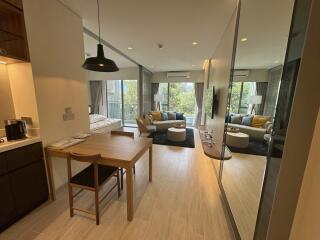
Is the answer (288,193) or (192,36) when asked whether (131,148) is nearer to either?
(288,193)

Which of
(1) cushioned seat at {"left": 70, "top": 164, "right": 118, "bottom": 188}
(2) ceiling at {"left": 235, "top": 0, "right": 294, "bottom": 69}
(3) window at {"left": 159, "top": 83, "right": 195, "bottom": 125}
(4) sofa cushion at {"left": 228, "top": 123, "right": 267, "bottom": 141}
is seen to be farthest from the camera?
(3) window at {"left": 159, "top": 83, "right": 195, "bottom": 125}

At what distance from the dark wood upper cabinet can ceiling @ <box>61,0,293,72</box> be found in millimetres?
732

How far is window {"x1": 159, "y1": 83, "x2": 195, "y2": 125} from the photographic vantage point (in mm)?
7441

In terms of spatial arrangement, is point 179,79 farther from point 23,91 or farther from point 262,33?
point 23,91

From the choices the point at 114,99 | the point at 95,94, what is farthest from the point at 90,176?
the point at 95,94

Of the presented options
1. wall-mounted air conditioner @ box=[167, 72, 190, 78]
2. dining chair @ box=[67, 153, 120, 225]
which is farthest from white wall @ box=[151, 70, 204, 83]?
dining chair @ box=[67, 153, 120, 225]

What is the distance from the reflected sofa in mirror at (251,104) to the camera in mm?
1327

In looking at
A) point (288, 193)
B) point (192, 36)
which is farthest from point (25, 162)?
point (192, 36)

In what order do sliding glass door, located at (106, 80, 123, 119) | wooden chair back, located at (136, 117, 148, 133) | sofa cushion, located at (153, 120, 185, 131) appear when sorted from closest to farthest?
1. wooden chair back, located at (136, 117, 148, 133)
2. sofa cushion, located at (153, 120, 185, 131)
3. sliding glass door, located at (106, 80, 123, 119)

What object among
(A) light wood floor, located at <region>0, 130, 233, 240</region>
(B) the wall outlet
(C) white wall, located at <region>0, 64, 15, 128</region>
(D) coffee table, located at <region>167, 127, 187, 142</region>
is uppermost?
(C) white wall, located at <region>0, 64, 15, 128</region>

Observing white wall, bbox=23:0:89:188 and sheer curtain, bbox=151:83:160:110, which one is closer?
white wall, bbox=23:0:89:188

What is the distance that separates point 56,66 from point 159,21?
1850mm

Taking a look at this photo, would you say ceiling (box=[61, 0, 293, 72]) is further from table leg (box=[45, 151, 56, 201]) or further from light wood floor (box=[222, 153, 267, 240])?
table leg (box=[45, 151, 56, 201])

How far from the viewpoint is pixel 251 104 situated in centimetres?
193
